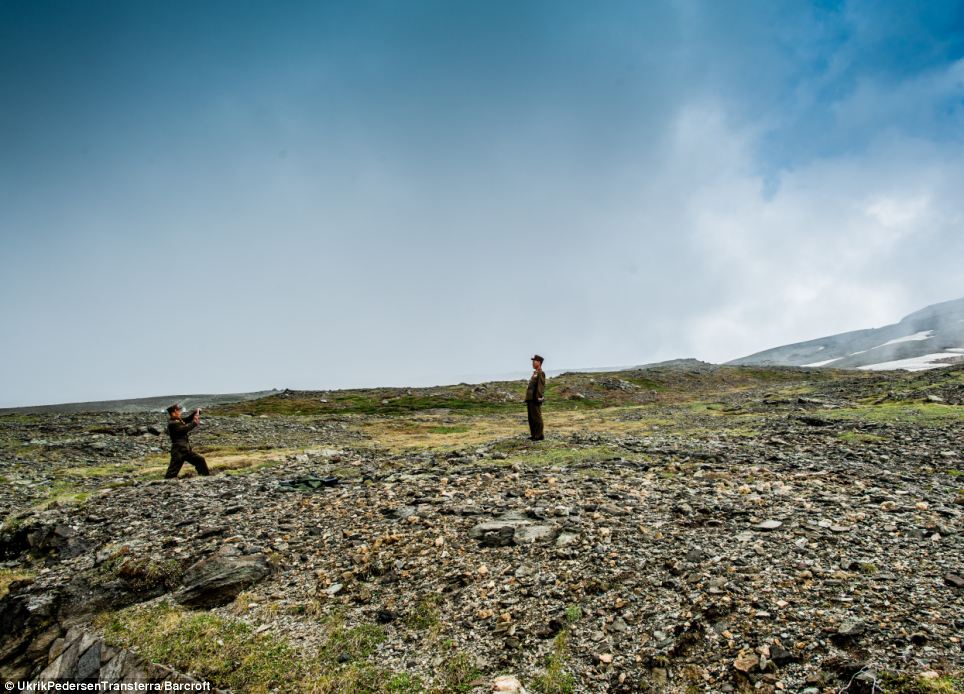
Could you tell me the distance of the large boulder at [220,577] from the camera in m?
8.64

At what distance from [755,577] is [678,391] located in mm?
65396

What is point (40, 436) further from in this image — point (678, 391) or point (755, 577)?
point (678, 391)

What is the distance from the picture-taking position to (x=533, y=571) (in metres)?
8.18

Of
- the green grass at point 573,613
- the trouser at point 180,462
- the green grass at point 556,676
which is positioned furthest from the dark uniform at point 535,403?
the green grass at point 556,676

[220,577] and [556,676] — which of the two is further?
[220,577]

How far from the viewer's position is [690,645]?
19.8 feet

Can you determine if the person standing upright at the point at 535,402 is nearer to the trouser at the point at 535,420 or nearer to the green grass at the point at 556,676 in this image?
the trouser at the point at 535,420

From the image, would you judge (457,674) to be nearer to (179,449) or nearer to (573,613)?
(573,613)

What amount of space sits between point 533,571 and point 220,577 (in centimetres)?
602

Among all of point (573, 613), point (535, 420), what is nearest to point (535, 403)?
point (535, 420)

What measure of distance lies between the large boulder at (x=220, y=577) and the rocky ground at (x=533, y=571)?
39 mm

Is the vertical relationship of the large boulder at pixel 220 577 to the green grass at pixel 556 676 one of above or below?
above

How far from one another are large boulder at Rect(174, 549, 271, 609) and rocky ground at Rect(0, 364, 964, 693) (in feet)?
0.13

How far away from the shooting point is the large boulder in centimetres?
864
